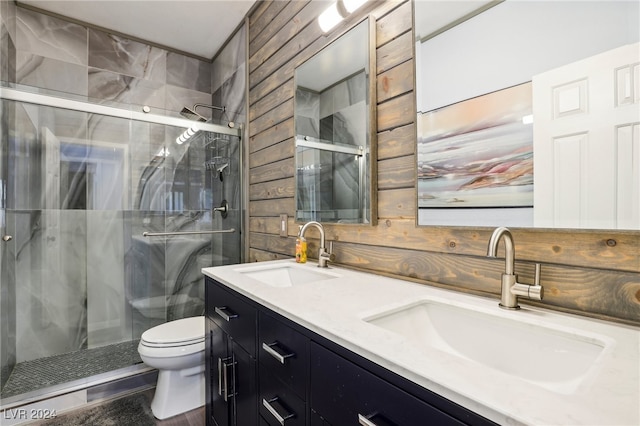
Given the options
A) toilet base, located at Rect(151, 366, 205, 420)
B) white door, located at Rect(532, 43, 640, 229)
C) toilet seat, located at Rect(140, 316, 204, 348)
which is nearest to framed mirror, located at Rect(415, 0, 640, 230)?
white door, located at Rect(532, 43, 640, 229)

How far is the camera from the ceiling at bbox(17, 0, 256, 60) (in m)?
2.19

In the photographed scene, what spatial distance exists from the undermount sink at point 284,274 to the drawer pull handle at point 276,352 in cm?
50

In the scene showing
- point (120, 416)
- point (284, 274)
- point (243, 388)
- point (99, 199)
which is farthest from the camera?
point (99, 199)

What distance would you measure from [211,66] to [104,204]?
1.64 meters

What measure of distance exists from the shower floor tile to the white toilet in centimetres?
44

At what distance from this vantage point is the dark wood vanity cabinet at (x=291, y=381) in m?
0.53

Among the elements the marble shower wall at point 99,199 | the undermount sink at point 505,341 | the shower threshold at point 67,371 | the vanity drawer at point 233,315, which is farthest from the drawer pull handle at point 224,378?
the marble shower wall at point 99,199

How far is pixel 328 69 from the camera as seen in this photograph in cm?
154

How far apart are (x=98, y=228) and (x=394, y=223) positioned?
86.1 inches

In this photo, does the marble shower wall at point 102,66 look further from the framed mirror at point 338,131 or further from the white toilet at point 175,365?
the white toilet at point 175,365

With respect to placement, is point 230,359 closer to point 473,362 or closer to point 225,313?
point 225,313

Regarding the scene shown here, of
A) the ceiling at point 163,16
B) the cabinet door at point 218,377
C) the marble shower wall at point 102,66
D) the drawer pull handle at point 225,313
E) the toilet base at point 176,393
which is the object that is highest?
the ceiling at point 163,16

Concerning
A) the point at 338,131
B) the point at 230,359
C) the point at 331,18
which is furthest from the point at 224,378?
the point at 331,18

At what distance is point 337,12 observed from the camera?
54.8 inches
